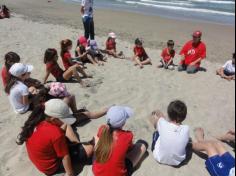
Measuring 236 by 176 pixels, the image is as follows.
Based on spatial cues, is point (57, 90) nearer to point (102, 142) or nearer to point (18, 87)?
point (18, 87)

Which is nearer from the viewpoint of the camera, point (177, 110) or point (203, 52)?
point (177, 110)

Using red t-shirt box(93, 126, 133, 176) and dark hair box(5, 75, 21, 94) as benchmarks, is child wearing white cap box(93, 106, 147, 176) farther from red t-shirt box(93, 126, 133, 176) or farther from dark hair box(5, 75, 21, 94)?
dark hair box(5, 75, 21, 94)

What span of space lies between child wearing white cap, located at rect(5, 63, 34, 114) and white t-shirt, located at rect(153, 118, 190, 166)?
231 cm

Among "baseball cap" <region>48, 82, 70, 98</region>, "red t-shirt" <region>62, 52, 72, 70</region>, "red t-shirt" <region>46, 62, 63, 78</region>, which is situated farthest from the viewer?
"red t-shirt" <region>62, 52, 72, 70</region>

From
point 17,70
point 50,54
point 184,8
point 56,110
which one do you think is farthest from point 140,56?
point 184,8

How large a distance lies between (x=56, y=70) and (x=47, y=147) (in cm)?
329

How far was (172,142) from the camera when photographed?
470 cm

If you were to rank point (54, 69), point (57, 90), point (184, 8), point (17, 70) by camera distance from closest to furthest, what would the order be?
1. point (57, 90)
2. point (17, 70)
3. point (54, 69)
4. point (184, 8)

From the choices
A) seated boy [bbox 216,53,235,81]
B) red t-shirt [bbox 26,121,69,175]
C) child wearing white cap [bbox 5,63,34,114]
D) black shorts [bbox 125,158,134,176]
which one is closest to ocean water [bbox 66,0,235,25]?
seated boy [bbox 216,53,235,81]

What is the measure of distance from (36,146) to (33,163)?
1.58 feet

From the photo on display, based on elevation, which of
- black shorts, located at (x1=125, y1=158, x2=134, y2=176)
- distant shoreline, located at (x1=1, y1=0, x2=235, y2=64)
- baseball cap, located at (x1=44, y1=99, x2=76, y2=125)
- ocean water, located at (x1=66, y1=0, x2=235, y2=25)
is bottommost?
ocean water, located at (x1=66, y1=0, x2=235, y2=25)

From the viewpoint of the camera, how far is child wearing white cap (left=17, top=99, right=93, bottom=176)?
433cm

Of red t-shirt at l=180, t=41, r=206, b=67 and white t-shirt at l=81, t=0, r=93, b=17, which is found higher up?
white t-shirt at l=81, t=0, r=93, b=17

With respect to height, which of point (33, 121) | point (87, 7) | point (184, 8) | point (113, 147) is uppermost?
point (87, 7)
